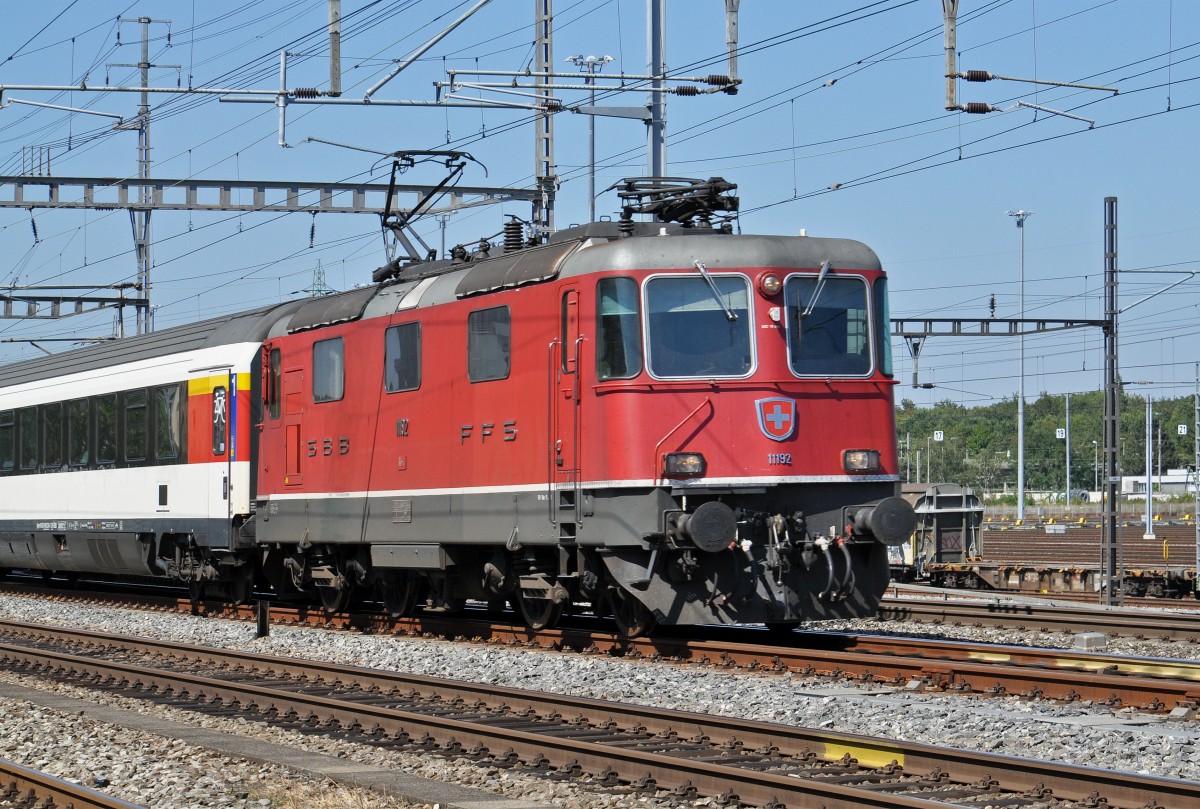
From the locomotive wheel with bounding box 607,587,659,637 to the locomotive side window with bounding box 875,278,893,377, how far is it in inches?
130

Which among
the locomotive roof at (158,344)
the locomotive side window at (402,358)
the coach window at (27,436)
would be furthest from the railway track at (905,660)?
the coach window at (27,436)

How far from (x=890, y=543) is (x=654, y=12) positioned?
1129 cm

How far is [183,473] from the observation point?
22797 millimetres

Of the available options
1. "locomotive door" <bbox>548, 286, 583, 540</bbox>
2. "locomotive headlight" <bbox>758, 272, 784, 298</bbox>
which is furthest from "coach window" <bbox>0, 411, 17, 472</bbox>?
"locomotive headlight" <bbox>758, 272, 784, 298</bbox>

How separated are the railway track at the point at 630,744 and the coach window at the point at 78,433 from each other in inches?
431

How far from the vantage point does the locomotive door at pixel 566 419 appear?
1500cm

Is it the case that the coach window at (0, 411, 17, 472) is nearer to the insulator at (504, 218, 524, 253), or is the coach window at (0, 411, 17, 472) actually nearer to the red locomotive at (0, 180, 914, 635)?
the red locomotive at (0, 180, 914, 635)

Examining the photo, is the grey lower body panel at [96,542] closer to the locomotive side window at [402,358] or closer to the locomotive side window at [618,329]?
the locomotive side window at [402,358]

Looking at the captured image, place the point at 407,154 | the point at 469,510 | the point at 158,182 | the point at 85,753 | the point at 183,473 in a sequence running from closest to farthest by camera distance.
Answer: the point at 85,753
the point at 469,510
the point at 407,154
the point at 183,473
the point at 158,182

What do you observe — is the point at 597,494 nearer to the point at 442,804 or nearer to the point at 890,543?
the point at 890,543

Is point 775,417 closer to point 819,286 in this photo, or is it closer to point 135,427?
point 819,286

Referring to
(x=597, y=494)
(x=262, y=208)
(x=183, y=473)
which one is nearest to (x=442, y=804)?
(x=597, y=494)

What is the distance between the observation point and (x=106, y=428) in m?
25.4

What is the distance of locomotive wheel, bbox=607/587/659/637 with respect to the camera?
15.3 m
